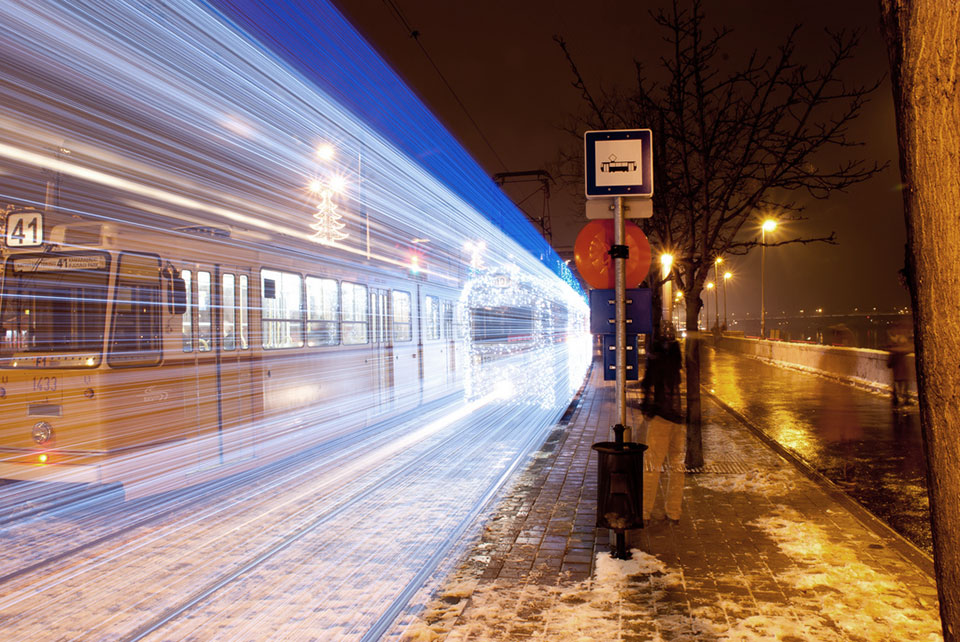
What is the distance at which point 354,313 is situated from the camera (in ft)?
37.7

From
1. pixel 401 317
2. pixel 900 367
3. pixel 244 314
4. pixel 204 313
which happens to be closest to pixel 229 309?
pixel 244 314

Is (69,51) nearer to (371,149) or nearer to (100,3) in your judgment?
(100,3)

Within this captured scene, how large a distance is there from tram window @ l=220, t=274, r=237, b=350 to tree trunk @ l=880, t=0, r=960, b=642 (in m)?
7.79

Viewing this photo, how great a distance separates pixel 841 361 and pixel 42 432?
19.9 metres

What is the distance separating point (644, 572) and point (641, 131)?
3.49 metres

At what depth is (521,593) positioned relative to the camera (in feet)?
14.3

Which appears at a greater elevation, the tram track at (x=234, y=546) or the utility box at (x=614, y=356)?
the utility box at (x=614, y=356)

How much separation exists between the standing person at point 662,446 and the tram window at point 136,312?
579 cm

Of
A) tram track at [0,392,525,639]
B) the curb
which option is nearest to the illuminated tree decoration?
tram track at [0,392,525,639]

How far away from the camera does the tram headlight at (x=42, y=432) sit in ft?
22.3

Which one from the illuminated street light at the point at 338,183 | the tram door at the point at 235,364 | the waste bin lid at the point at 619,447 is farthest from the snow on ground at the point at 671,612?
the illuminated street light at the point at 338,183

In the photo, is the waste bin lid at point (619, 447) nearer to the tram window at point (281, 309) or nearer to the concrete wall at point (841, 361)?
the tram window at point (281, 309)

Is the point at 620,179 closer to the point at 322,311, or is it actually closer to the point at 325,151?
the point at 322,311

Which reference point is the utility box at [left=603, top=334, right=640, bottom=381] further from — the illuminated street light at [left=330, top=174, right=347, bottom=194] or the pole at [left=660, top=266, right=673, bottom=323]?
the pole at [left=660, top=266, right=673, bottom=323]
